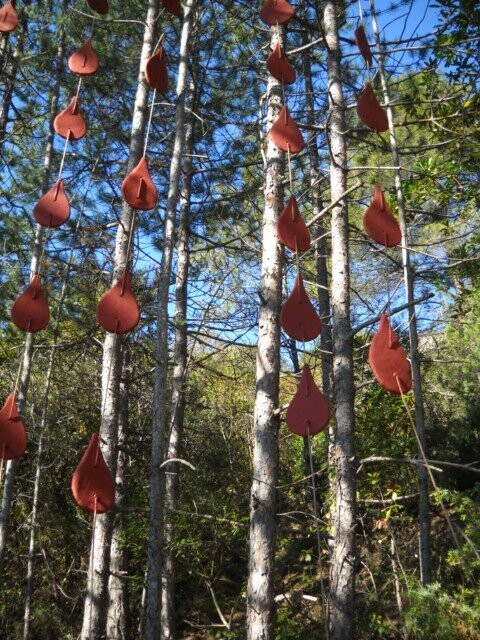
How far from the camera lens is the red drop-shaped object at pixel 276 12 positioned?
3.59 meters

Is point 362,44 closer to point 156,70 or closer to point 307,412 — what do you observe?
point 156,70

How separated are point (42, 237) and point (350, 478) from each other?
4.38 m

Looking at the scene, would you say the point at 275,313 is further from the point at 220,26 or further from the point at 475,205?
the point at 220,26

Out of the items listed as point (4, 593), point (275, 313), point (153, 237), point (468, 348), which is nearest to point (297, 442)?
point (468, 348)

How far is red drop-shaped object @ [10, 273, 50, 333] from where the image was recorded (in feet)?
9.23

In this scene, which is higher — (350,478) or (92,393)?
(92,393)

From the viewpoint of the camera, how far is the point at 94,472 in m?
2.50

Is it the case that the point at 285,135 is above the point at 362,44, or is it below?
below

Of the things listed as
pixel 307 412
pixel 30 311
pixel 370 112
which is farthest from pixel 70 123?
pixel 307 412

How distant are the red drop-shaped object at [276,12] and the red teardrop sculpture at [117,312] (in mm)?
2074

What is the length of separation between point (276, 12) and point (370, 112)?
998mm

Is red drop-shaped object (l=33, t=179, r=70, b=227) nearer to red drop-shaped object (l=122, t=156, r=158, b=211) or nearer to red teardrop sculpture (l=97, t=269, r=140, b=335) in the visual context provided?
red drop-shaped object (l=122, t=156, r=158, b=211)

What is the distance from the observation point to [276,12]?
3.61m

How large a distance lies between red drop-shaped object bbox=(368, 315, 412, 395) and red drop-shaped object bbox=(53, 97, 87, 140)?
86.7 inches
